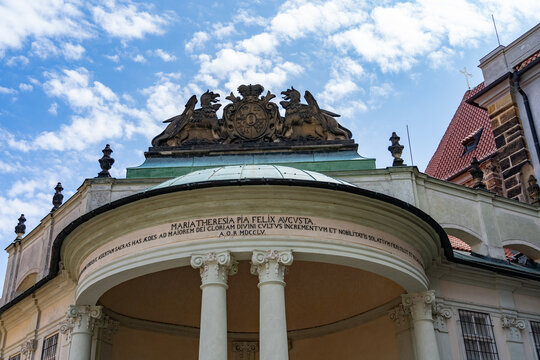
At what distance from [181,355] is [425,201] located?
8357mm

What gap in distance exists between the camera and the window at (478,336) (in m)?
16.6

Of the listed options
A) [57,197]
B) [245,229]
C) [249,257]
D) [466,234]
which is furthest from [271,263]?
[57,197]

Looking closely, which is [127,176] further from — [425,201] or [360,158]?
[425,201]

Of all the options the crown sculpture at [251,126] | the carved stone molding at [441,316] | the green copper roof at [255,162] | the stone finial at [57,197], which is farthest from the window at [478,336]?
the stone finial at [57,197]

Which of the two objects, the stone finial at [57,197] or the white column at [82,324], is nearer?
the white column at [82,324]

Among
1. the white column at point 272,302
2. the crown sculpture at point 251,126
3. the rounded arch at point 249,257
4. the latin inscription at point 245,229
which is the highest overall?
the crown sculpture at point 251,126

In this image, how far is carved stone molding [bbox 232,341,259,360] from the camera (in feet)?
64.1

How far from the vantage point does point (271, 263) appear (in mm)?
13359

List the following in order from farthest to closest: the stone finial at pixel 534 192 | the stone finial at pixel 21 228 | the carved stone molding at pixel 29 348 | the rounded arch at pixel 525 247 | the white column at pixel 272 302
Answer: the stone finial at pixel 21 228 < the stone finial at pixel 534 192 < the rounded arch at pixel 525 247 < the carved stone molding at pixel 29 348 < the white column at pixel 272 302

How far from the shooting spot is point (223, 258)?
527 inches

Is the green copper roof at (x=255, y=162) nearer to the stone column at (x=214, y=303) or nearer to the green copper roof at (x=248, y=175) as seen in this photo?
the green copper roof at (x=248, y=175)

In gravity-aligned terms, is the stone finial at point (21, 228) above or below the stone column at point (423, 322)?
above

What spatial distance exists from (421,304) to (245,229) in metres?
4.68

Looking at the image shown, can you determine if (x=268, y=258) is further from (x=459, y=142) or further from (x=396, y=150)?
(x=459, y=142)
